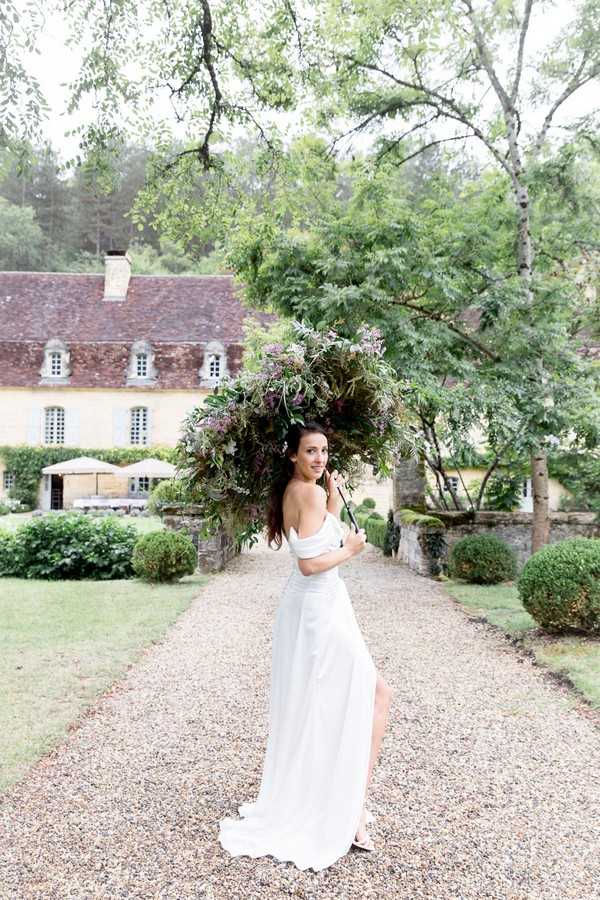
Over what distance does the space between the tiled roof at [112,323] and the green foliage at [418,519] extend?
17.2 metres

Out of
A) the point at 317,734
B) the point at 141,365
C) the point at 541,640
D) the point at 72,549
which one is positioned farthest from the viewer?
the point at 141,365

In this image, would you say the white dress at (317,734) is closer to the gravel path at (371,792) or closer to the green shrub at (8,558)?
the gravel path at (371,792)

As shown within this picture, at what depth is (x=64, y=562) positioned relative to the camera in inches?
498

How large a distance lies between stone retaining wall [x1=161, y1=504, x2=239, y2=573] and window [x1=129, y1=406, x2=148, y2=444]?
18.6 metres

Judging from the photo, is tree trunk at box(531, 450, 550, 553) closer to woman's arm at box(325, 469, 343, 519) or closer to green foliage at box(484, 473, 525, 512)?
green foliage at box(484, 473, 525, 512)

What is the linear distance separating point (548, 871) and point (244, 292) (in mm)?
10812

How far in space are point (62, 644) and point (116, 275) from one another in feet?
94.4

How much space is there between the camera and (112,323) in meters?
33.3

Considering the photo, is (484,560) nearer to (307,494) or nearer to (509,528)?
(509,528)

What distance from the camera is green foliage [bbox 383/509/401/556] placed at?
17.4 metres

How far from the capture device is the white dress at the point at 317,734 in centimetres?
354

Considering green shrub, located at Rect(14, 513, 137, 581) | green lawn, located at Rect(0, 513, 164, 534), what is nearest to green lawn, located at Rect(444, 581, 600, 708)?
green shrub, located at Rect(14, 513, 137, 581)

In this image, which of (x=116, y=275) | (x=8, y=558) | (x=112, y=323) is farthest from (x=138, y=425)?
(x=8, y=558)

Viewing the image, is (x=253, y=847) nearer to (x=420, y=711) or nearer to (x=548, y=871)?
(x=548, y=871)
